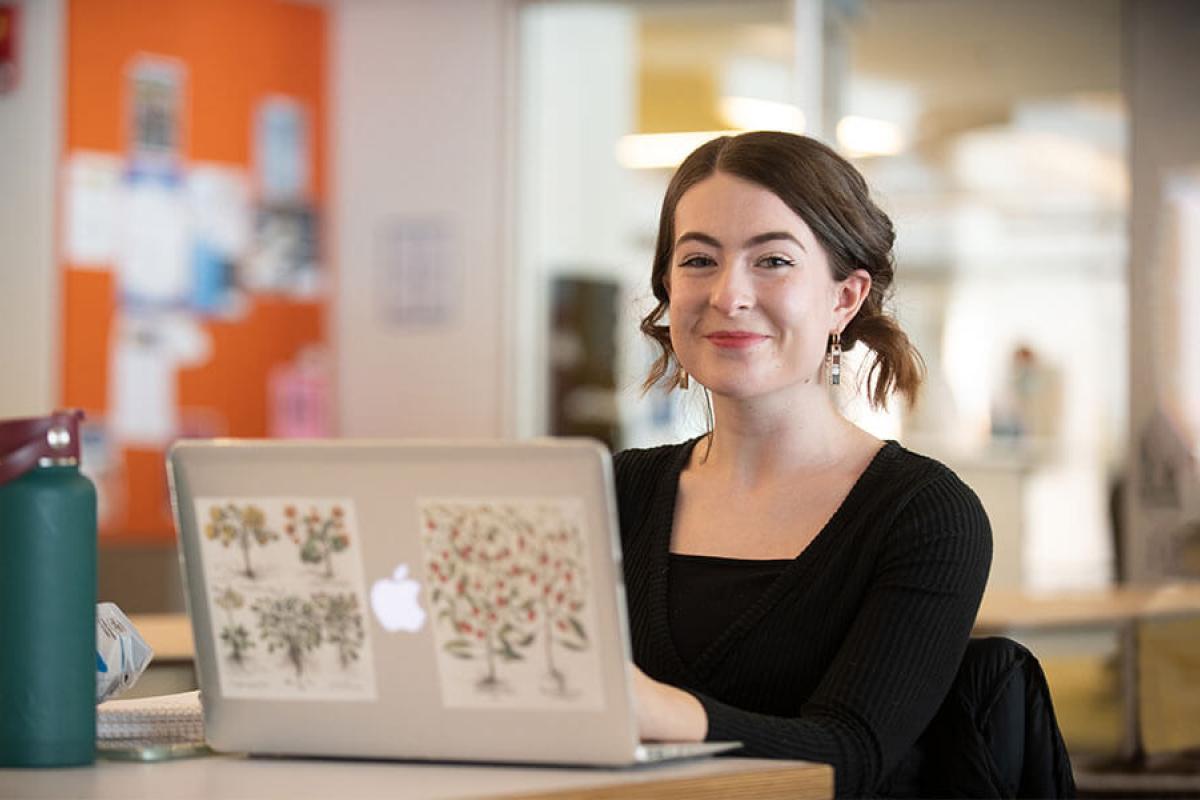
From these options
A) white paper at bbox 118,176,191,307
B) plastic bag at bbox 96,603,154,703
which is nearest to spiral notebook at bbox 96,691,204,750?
plastic bag at bbox 96,603,154,703

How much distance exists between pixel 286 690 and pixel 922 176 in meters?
6.02

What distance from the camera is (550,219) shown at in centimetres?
744

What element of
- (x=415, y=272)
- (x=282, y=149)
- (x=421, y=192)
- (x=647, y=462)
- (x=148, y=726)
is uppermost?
(x=282, y=149)

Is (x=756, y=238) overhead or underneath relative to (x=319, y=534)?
overhead

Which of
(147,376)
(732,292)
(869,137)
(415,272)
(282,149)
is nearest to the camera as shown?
(732,292)

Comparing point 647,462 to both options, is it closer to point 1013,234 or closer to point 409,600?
point 409,600

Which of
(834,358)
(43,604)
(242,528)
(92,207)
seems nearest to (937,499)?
(834,358)

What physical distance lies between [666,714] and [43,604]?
0.55 metres

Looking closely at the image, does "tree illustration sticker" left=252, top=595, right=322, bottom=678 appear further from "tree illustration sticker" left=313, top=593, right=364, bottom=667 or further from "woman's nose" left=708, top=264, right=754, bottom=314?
"woman's nose" left=708, top=264, right=754, bottom=314

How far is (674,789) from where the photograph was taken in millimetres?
1495

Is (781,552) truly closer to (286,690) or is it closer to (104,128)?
(286,690)

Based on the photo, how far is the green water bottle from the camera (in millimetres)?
1629

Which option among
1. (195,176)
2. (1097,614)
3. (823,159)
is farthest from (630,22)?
(823,159)

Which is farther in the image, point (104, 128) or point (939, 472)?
point (104, 128)
